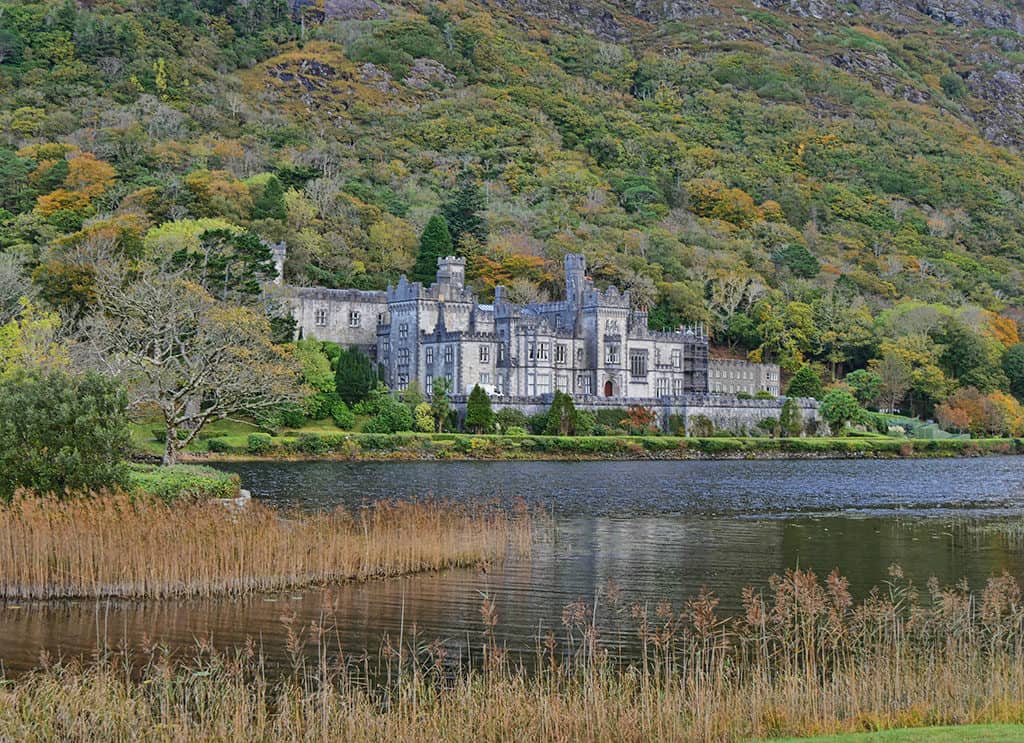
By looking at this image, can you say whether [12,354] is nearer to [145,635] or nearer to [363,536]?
[363,536]

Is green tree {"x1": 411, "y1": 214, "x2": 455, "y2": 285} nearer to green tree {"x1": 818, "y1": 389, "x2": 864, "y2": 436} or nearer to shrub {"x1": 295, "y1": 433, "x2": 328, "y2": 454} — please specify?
green tree {"x1": 818, "y1": 389, "x2": 864, "y2": 436}

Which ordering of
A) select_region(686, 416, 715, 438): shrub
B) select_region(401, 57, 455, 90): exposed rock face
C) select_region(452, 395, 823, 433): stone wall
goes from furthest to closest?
select_region(401, 57, 455, 90): exposed rock face, select_region(686, 416, 715, 438): shrub, select_region(452, 395, 823, 433): stone wall

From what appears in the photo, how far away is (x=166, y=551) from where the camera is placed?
24.5m

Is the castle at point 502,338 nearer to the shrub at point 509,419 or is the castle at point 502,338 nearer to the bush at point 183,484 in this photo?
the shrub at point 509,419

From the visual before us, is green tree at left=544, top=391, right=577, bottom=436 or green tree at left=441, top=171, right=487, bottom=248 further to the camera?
green tree at left=441, top=171, right=487, bottom=248

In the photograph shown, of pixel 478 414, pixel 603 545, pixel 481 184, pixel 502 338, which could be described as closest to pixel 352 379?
pixel 478 414

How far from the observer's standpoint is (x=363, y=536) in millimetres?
28234

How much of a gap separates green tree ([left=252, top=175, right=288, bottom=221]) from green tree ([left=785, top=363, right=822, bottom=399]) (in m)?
42.9

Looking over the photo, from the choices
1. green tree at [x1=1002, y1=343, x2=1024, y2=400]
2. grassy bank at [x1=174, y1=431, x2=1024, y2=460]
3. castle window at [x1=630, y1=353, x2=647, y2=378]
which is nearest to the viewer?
grassy bank at [x1=174, y1=431, x2=1024, y2=460]

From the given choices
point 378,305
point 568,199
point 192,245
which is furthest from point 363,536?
point 568,199

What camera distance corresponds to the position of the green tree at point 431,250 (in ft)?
340

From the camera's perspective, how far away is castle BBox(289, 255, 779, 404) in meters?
90.0

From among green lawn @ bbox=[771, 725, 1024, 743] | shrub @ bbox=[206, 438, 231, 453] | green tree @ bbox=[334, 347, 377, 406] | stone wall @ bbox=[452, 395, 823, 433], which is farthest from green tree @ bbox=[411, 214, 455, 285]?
green lawn @ bbox=[771, 725, 1024, 743]

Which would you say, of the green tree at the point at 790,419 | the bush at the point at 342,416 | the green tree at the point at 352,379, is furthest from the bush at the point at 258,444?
the green tree at the point at 790,419
